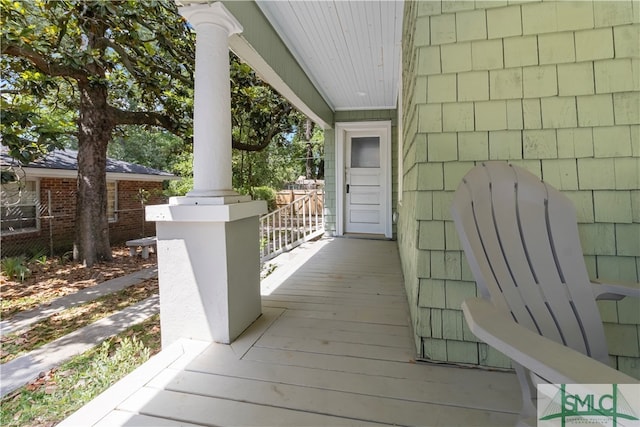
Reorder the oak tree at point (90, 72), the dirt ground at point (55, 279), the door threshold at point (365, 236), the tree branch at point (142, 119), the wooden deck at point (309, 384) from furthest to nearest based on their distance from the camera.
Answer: the tree branch at point (142, 119)
the door threshold at point (365, 236)
the dirt ground at point (55, 279)
the oak tree at point (90, 72)
the wooden deck at point (309, 384)

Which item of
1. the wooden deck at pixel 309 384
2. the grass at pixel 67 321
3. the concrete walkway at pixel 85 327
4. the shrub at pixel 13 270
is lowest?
the grass at pixel 67 321

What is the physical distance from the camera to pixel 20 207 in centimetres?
709

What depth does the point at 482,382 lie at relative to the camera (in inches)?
62.0

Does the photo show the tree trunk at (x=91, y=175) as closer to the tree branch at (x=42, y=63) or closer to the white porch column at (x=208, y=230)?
the tree branch at (x=42, y=63)

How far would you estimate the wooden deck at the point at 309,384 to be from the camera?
1.34 metres

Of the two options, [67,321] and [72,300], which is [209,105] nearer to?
[67,321]

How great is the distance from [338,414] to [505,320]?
2.81ft

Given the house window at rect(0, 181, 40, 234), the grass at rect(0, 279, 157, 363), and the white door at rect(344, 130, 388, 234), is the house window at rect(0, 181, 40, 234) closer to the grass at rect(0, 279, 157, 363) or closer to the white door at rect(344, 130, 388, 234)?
the grass at rect(0, 279, 157, 363)

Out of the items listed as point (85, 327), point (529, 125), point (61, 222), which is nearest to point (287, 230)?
point (85, 327)

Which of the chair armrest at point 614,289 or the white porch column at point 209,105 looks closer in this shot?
the chair armrest at point 614,289

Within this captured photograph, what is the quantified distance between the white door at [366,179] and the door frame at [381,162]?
1.7 inches

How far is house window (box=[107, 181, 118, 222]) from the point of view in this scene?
30.4 feet

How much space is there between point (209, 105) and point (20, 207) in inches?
305

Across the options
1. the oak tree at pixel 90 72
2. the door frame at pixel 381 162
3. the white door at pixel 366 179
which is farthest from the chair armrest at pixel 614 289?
the oak tree at pixel 90 72
